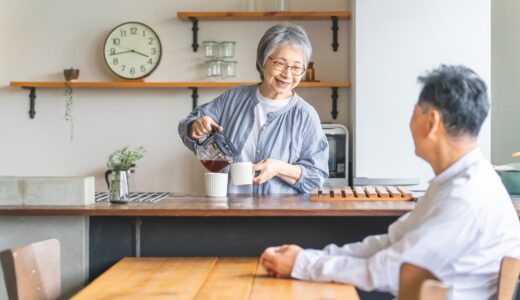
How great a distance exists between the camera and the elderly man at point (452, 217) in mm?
1820

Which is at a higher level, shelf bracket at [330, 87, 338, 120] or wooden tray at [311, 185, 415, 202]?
shelf bracket at [330, 87, 338, 120]

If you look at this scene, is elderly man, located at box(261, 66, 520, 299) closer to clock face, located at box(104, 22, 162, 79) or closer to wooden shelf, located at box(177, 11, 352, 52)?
wooden shelf, located at box(177, 11, 352, 52)

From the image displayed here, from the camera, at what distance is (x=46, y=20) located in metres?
5.39

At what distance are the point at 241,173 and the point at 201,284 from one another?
917 millimetres

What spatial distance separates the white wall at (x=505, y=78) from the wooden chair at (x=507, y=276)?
10.5 ft

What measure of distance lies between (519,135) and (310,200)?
2.60m

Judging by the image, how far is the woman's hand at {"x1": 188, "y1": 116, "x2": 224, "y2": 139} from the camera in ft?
9.72

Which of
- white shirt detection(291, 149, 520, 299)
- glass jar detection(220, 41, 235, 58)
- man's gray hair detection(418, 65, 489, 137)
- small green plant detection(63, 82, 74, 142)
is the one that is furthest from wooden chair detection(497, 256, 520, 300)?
small green plant detection(63, 82, 74, 142)

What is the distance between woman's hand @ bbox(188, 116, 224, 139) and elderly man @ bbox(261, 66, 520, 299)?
1.03 m

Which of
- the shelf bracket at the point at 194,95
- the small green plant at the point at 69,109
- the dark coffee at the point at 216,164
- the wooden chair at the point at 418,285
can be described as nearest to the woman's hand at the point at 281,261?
the wooden chair at the point at 418,285

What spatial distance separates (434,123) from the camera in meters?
1.93

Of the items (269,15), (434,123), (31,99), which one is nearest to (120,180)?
(434,123)

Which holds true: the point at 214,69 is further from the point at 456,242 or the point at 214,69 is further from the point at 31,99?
the point at 456,242

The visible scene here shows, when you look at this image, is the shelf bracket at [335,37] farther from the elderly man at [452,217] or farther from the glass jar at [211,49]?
the elderly man at [452,217]
